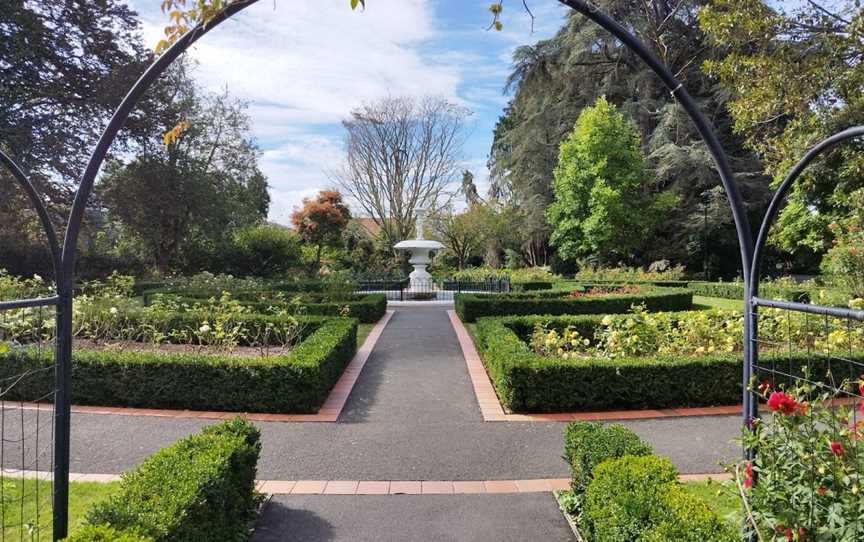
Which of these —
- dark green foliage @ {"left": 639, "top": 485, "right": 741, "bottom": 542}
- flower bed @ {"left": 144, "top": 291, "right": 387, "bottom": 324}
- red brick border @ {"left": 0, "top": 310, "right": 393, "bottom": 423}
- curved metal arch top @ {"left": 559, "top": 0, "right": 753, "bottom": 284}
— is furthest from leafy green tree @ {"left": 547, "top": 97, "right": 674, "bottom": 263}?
dark green foliage @ {"left": 639, "top": 485, "right": 741, "bottom": 542}

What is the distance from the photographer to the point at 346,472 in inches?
148

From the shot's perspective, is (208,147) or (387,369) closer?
(387,369)

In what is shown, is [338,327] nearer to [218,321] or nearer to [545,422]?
[218,321]

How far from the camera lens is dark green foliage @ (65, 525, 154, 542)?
1.78m

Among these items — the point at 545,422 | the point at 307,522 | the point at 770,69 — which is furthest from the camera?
the point at 770,69

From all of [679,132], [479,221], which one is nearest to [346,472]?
[679,132]

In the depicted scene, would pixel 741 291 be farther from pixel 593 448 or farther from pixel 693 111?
pixel 693 111

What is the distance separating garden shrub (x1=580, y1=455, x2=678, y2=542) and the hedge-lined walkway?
520mm

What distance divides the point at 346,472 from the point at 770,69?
1063 centimetres

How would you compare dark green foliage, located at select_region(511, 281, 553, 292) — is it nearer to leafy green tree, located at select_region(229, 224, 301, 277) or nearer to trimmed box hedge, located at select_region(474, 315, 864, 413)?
trimmed box hedge, located at select_region(474, 315, 864, 413)

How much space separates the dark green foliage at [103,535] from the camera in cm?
178

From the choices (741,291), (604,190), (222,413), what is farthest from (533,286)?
(222,413)

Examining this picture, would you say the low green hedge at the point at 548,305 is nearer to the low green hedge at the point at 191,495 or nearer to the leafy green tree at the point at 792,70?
the leafy green tree at the point at 792,70

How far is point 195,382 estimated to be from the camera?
5098 mm
